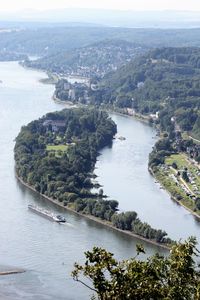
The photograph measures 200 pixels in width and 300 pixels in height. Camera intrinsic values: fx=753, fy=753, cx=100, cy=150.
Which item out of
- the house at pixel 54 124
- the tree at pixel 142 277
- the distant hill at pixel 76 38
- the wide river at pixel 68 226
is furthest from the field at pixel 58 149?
the distant hill at pixel 76 38

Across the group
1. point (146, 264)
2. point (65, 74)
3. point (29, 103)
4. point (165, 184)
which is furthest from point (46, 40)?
point (146, 264)

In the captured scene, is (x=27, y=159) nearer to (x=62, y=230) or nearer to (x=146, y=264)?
(x=62, y=230)

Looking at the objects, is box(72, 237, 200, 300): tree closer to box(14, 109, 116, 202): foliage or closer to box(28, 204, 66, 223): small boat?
box(28, 204, 66, 223): small boat

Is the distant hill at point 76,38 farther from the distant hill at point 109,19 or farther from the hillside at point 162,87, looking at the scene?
the distant hill at point 109,19

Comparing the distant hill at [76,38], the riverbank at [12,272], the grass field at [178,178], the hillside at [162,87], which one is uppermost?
the riverbank at [12,272]

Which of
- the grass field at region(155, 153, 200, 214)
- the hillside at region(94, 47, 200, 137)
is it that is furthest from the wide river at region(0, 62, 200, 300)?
the hillside at region(94, 47, 200, 137)

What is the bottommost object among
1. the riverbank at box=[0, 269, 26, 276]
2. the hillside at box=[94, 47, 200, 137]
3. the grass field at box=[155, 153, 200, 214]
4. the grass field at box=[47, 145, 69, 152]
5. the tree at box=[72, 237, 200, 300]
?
the hillside at box=[94, 47, 200, 137]
